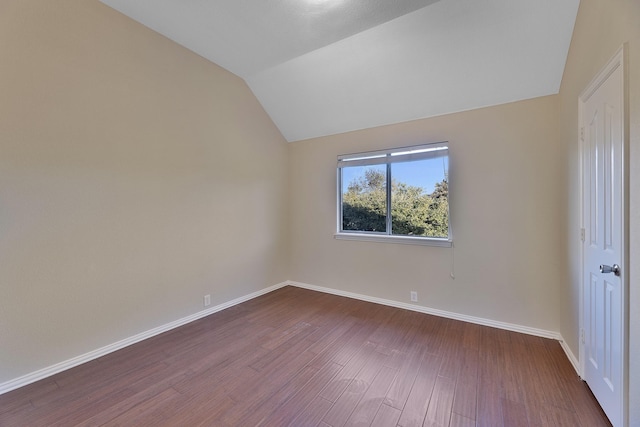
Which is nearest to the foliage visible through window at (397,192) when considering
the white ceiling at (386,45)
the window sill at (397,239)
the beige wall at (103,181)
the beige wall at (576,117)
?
the window sill at (397,239)

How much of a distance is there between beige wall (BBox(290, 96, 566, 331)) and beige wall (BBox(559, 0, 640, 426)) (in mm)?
200

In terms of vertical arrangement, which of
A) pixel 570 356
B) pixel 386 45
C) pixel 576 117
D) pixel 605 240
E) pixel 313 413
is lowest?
pixel 313 413

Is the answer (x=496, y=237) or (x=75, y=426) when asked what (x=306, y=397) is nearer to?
(x=75, y=426)

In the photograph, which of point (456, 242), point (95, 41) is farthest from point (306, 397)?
point (95, 41)

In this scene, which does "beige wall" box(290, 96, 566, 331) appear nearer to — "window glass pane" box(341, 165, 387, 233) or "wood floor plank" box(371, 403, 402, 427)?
"window glass pane" box(341, 165, 387, 233)

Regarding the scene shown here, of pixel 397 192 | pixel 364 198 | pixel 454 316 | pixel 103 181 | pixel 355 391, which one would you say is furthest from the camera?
pixel 364 198

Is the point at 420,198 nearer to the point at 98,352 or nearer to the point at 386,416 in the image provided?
the point at 386,416

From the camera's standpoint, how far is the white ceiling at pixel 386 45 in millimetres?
2068

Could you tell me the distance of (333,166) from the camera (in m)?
3.88

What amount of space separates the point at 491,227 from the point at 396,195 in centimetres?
115

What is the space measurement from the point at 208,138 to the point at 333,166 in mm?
1774

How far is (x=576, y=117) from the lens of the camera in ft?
6.54

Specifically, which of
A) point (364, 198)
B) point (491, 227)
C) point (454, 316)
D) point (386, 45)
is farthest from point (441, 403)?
point (386, 45)

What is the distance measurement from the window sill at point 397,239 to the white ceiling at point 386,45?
1530 millimetres
